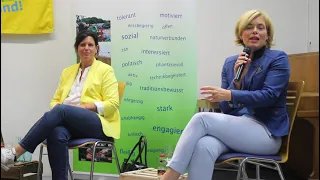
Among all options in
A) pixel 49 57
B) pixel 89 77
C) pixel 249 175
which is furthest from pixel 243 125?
pixel 49 57

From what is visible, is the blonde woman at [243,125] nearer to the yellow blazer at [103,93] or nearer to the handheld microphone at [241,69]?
the handheld microphone at [241,69]

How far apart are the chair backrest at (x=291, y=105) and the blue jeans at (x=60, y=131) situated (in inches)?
45.7

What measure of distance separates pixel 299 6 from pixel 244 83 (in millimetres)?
1722

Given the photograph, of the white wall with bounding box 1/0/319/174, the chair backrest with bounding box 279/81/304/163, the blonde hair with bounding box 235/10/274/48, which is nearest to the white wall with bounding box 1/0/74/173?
the white wall with bounding box 1/0/319/174

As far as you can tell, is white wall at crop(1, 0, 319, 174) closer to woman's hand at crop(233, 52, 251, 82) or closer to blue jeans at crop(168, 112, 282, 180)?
woman's hand at crop(233, 52, 251, 82)

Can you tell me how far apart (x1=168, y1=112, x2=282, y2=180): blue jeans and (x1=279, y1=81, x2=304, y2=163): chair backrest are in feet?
0.15

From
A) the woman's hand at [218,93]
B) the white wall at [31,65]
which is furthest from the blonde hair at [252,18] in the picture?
the white wall at [31,65]

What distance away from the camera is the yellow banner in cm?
351

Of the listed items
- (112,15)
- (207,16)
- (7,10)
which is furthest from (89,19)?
(207,16)

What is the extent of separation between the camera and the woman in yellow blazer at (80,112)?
233 cm

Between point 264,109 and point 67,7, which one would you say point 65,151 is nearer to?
point 264,109

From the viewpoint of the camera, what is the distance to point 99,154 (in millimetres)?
3322

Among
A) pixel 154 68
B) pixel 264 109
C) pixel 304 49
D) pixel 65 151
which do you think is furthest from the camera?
pixel 304 49

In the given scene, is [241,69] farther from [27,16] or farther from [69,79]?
[27,16]
